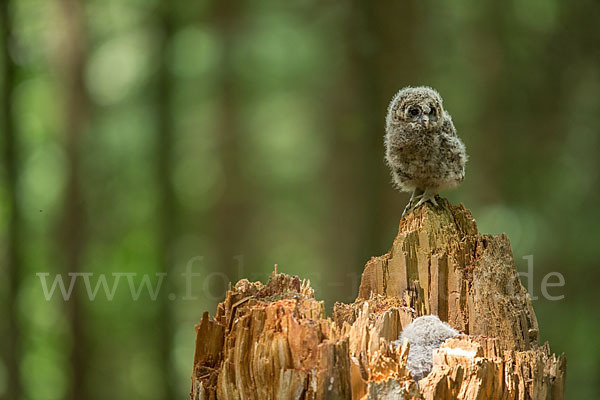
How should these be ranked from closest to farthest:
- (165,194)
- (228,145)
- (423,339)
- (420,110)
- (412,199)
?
(423,339) → (420,110) → (412,199) → (228,145) → (165,194)

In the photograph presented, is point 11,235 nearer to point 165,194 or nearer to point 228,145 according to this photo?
point 165,194

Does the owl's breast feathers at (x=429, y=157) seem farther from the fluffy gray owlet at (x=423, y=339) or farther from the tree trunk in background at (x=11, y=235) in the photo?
the tree trunk in background at (x=11, y=235)

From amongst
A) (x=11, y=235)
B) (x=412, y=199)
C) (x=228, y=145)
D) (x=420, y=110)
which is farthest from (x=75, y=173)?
(x=420, y=110)

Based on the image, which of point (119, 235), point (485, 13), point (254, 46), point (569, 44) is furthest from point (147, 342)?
point (569, 44)

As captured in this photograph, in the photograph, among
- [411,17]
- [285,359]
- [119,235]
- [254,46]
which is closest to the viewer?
[285,359]

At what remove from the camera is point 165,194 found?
3.54 meters

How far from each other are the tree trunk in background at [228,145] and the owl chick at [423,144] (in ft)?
5.24

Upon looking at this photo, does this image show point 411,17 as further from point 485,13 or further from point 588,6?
point 588,6

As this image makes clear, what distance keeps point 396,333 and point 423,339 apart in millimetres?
75

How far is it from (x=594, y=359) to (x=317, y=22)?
7.82 ft

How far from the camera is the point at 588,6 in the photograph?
3.00 m

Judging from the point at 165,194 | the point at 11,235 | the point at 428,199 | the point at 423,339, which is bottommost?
the point at 423,339

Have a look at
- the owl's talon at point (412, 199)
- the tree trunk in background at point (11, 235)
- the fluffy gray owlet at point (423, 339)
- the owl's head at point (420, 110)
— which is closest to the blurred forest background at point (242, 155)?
the tree trunk in background at point (11, 235)

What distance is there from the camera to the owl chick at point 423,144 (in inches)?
67.4
